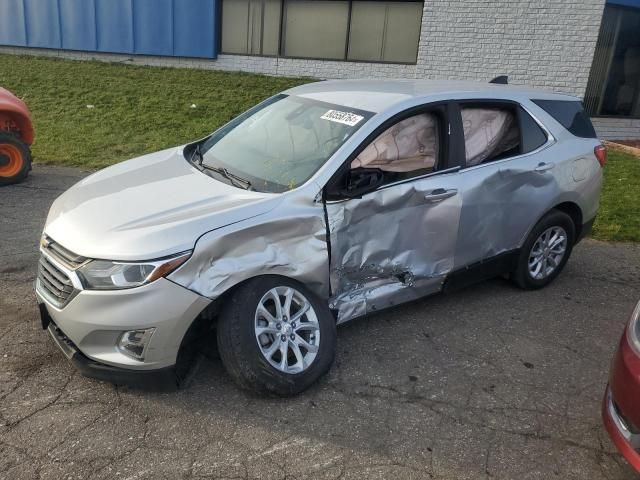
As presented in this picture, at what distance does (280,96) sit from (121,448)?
276 centimetres

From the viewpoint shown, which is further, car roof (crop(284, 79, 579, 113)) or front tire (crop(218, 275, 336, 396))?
car roof (crop(284, 79, 579, 113))

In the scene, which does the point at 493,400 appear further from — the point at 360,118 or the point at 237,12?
the point at 237,12

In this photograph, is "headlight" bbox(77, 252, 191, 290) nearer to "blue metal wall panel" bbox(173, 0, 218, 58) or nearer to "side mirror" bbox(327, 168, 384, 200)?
"side mirror" bbox(327, 168, 384, 200)

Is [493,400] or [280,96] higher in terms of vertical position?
[280,96]

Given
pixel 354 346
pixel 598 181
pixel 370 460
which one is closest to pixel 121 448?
pixel 370 460

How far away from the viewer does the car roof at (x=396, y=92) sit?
371 cm

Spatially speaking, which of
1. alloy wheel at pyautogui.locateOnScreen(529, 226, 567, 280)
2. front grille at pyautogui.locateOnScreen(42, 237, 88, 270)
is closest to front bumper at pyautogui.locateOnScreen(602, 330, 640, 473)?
alloy wheel at pyautogui.locateOnScreen(529, 226, 567, 280)

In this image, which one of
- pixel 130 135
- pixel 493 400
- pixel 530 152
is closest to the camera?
pixel 493 400

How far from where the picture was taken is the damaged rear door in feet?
10.9

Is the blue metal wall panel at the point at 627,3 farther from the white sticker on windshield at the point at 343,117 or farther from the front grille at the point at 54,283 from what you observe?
the front grille at the point at 54,283

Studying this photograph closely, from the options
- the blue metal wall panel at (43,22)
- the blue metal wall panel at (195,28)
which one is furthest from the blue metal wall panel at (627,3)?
the blue metal wall panel at (43,22)

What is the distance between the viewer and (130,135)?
31.2 feet

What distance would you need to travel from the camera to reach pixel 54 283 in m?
2.96

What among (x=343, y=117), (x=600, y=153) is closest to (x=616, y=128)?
(x=600, y=153)
